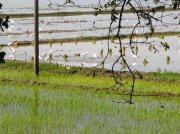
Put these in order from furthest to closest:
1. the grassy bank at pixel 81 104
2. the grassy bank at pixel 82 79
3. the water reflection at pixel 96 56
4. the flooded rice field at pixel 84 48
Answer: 1. the flooded rice field at pixel 84 48
2. the water reflection at pixel 96 56
3. the grassy bank at pixel 82 79
4. the grassy bank at pixel 81 104

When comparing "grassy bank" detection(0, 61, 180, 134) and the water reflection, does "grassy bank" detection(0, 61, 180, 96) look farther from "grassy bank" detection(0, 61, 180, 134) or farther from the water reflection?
the water reflection

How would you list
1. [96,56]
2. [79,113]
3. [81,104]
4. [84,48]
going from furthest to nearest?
[84,48] < [96,56] < [81,104] < [79,113]

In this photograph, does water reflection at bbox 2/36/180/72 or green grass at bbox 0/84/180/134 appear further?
water reflection at bbox 2/36/180/72

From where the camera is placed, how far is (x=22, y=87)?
11.4 metres

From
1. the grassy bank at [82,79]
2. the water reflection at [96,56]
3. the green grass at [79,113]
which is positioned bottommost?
the water reflection at [96,56]

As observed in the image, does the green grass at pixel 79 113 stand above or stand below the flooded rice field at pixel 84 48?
above

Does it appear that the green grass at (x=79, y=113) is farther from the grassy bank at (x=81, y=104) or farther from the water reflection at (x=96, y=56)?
the water reflection at (x=96, y=56)

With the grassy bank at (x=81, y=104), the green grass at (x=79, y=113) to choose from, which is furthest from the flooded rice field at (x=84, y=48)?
the green grass at (x=79, y=113)

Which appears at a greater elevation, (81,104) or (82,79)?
(81,104)

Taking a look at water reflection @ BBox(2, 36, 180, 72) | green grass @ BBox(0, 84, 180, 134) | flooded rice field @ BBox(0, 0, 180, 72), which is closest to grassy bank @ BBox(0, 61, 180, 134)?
green grass @ BBox(0, 84, 180, 134)

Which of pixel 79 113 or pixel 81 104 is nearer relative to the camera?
pixel 79 113

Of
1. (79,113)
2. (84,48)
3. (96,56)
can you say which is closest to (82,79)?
(79,113)

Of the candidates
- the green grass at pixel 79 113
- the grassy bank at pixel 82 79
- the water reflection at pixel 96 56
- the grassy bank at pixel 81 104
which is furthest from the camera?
the water reflection at pixel 96 56

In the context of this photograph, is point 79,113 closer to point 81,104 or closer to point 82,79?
point 81,104
